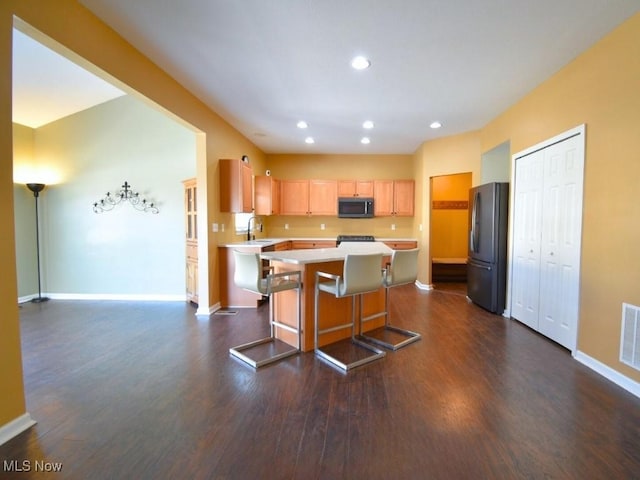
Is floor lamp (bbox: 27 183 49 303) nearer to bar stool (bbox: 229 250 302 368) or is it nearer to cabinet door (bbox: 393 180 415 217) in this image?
bar stool (bbox: 229 250 302 368)

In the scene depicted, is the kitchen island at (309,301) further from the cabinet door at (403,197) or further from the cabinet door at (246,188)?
the cabinet door at (403,197)

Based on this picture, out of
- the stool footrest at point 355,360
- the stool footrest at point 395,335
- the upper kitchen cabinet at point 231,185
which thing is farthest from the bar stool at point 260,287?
the upper kitchen cabinet at point 231,185

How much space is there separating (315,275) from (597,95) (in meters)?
2.95

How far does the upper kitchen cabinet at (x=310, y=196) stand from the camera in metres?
6.84

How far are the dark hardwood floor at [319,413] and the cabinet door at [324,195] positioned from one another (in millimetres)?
4061

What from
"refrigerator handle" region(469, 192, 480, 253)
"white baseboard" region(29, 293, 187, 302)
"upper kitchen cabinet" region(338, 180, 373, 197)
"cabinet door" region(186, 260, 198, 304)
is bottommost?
"white baseboard" region(29, 293, 187, 302)

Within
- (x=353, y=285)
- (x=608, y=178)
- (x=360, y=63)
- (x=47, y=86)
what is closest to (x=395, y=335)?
(x=353, y=285)

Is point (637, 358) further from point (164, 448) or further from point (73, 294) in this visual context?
point (73, 294)

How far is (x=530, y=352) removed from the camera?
2.99 metres

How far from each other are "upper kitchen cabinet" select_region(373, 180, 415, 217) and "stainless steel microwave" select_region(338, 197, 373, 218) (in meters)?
0.17

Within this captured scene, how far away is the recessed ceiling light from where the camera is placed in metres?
2.91

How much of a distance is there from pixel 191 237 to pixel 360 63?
3342 mm

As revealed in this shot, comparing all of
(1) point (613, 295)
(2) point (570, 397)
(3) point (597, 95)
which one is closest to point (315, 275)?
(2) point (570, 397)

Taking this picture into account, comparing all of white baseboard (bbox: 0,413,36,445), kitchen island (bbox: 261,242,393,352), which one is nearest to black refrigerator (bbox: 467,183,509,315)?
kitchen island (bbox: 261,242,393,352)
